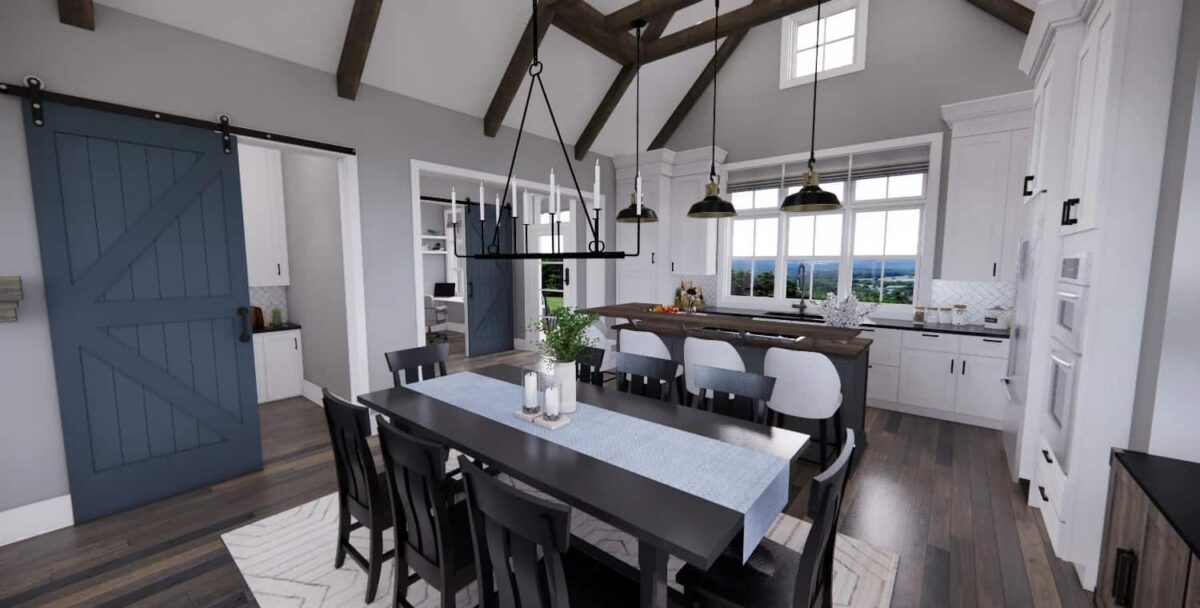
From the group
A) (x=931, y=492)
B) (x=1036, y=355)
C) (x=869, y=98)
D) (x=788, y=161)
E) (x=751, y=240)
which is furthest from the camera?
(x=751, y=240)

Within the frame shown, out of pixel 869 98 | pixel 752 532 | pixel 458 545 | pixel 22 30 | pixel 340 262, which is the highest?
pixel 869 98

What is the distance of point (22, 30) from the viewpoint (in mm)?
2279

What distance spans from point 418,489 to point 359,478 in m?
0.62

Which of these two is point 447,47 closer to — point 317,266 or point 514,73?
point 514,73

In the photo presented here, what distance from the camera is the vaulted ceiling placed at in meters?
2.86

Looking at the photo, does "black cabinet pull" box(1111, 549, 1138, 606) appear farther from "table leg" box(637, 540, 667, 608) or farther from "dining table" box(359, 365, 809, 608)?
"table leg" box(637, 540, 667, 608)

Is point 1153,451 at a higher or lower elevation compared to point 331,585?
higher

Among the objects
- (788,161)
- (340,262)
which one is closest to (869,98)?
(788,161)

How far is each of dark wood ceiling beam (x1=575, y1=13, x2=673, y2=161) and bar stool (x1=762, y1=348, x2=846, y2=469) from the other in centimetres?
352

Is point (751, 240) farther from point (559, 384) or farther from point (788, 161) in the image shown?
point (559, 384)

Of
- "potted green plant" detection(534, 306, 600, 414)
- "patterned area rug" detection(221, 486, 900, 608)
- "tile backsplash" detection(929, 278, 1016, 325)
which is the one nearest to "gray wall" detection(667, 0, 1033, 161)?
"tile backsplash" detection(929, 278, 1016, 325)

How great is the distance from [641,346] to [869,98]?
3.91 metres

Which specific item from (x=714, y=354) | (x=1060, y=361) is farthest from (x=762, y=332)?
(x=1060, y=361)

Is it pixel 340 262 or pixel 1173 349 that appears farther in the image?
pixel 340 262
